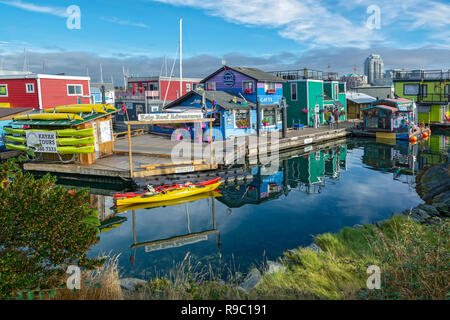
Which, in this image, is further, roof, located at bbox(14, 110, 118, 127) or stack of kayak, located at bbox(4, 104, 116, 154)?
roof, located at bbox(14, 110, 118, 127)

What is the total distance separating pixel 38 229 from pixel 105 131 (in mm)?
19939

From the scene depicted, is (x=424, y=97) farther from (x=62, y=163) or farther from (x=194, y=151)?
(x=62, y=163)

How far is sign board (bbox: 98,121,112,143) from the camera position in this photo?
24453 mm

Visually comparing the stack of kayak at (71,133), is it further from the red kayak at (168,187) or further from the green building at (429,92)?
the green building at (429,92)

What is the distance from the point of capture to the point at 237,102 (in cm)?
3394

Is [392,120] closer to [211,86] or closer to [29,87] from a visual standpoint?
[211,86]

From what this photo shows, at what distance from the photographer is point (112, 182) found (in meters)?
21.6

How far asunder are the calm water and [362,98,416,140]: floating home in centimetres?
1216

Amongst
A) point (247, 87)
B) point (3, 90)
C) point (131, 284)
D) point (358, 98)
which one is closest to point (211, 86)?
point (247, 87)

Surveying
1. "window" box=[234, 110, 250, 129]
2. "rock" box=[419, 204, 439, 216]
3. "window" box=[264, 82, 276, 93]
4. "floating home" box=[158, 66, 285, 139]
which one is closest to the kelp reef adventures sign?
"floating home" box=[158, 66, 285, 139]

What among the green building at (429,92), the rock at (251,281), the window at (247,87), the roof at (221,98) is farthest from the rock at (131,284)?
the green building at (429,92)

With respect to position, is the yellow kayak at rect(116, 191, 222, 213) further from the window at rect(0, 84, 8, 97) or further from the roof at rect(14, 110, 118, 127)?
the window at rect(0, 84, 8, 97)

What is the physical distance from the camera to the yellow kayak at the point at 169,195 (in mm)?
17016
